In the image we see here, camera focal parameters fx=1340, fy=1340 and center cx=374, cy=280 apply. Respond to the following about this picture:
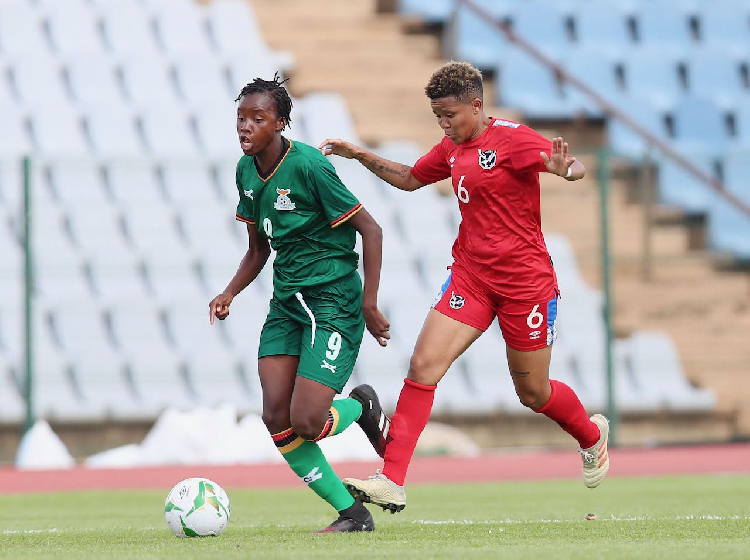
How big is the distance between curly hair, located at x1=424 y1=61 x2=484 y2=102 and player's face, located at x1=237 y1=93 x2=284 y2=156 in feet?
2.38

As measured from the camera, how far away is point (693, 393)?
12.8 metres

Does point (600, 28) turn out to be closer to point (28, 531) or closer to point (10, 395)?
point (10, 395)

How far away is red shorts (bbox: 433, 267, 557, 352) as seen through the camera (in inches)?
239

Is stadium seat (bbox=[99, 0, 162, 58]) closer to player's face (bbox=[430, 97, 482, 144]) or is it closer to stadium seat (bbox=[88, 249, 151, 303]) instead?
stadium seat (bbox=[88, 249, 151, 303])

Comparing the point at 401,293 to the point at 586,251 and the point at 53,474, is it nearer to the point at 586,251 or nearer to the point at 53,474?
the point at 586,251

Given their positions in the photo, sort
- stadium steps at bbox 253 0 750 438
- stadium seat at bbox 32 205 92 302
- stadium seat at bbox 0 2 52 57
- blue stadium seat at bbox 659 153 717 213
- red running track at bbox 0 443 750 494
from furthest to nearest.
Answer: stadium seat at bbox 0 2 52 57 < blue stadium seat at bbox 659 153 717 213 < stadium steps at bbox 253 0 750 438 < stadium seat at bbox 32 205 92 302 < red running track at bbox 0 443 750 494

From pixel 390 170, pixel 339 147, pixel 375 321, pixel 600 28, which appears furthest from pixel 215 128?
pixel 375 321

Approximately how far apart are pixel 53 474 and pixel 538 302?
→ 5984mm

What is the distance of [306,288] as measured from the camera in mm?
5844

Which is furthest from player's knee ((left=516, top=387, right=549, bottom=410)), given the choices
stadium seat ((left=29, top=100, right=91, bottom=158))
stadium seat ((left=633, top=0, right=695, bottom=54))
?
stadium seat ((left=633, top=0, right=695, bottom=54))

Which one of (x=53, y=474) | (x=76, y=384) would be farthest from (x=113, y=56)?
(x=53, y=474)

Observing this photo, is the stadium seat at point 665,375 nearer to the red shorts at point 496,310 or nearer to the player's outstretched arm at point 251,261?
the red shorts at point 496,310

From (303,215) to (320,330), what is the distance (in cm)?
51

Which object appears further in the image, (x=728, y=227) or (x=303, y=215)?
(x=728, y=227)
